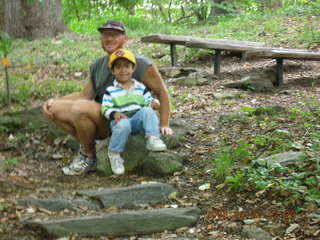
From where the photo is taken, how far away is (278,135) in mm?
4922

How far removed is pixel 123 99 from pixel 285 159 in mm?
1599

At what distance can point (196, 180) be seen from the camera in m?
4.42

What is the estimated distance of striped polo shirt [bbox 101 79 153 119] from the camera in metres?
4.62

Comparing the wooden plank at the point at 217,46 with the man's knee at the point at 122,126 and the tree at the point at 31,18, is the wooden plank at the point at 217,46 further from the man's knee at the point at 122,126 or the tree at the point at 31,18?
the tree at the point at 31,18

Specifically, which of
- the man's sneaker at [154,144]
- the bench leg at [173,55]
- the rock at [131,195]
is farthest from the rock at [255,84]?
the rock at [131,195]

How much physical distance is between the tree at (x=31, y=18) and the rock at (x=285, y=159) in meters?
8.39

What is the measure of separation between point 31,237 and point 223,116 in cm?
342

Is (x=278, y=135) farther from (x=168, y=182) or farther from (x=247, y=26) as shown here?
(x=247, y=26)

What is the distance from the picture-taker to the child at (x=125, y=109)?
4.54m

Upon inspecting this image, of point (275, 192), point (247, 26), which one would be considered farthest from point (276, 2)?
point (275, 192)

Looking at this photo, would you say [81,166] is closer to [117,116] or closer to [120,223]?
[117,116]

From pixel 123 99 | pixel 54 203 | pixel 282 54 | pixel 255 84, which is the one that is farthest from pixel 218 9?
pixel 54 203

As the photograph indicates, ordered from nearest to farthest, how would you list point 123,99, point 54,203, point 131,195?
point 54,203, point 131,195, point 123,99

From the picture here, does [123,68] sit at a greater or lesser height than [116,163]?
greater
